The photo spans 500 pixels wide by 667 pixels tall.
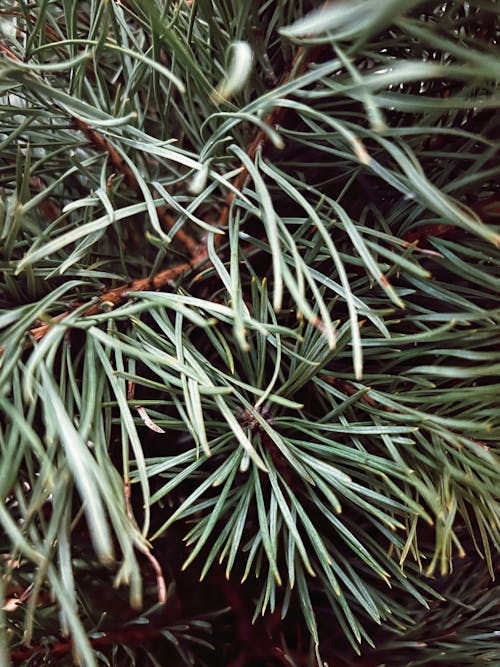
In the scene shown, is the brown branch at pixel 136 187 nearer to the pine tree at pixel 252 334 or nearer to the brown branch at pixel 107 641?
the pine tree at pixel 252 334

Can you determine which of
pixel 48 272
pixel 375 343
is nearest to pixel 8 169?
pixel 48 272

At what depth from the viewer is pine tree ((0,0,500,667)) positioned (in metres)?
0.18

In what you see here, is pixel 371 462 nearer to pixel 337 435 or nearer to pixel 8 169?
pixel 337 435

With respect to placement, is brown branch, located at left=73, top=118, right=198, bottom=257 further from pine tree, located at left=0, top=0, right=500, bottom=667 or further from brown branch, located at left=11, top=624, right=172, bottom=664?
brown branch, located at left=11, top=624, right=172, bottom=664

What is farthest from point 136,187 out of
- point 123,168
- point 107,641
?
point 107,641

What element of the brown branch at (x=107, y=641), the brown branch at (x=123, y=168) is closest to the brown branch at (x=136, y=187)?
the brown branch at (x=123, y=168)

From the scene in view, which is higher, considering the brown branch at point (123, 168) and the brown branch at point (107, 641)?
the brown branch at point (123, 168)

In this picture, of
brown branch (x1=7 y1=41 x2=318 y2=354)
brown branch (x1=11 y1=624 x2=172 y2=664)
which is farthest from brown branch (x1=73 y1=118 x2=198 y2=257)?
brown branch (x1=11 y1=624 x2=172 y2=664)

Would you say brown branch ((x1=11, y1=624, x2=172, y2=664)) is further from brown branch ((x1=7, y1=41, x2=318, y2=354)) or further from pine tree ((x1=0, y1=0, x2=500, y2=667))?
brown branch ((x1=7, y1=41, x2=318, y2=354))

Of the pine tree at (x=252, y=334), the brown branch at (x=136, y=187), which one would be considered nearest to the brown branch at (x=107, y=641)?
the pine tree at (x=252, y=334)

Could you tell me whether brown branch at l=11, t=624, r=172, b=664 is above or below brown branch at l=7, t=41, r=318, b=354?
below

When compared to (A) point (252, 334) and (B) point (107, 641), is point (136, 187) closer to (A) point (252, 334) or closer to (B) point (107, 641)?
(A) point (252, 334)

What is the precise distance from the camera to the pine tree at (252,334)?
0.59 ft

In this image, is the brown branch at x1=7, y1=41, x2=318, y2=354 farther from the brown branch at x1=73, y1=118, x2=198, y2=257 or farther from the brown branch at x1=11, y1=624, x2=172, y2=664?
the brown branch at x1=11, y1=624, x2=172, y2=664
